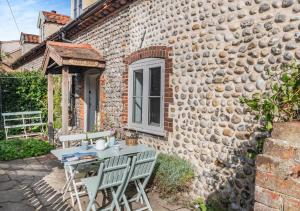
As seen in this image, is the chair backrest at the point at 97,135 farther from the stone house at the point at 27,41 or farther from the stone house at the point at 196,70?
the stone house at the point at 27,41

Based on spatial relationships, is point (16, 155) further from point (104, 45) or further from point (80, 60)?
point (104, 45)

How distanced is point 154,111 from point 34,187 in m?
2.87

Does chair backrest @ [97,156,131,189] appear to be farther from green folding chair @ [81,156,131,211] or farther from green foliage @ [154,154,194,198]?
green foliage @ [154,154,194,198]

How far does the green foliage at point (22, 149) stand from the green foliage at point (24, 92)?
3.13m

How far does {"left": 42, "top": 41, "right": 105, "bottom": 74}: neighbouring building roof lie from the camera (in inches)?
282

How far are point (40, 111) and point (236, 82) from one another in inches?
348

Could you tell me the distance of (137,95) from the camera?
674 cm

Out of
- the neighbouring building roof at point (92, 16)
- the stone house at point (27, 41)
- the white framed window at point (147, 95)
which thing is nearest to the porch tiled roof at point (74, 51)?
the neighbouring building roof at point (92, 16)

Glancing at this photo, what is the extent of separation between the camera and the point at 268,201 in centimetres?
195

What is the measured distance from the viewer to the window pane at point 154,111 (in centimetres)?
597

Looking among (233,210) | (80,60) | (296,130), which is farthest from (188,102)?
(80,60)

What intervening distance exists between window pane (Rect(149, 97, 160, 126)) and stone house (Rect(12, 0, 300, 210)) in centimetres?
2

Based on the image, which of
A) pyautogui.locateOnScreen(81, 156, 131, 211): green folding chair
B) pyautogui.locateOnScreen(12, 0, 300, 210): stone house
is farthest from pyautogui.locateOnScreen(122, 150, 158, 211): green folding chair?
pyautogui.locateOnScreen(12, 0, 300, 210): stone house

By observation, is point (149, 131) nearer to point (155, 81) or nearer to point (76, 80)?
point (155, 81)
